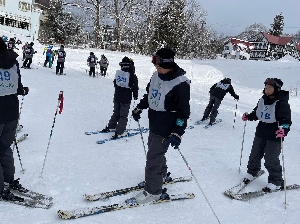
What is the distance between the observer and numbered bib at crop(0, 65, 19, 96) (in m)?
3.39

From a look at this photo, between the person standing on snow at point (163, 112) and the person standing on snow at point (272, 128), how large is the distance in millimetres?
1663

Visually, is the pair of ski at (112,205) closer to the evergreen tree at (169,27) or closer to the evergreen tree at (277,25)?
the evergreen tree at (169,27)

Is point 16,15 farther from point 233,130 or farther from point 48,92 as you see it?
point 233,130

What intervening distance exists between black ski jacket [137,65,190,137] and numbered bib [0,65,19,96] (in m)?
1.70

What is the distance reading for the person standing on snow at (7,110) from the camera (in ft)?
11.0

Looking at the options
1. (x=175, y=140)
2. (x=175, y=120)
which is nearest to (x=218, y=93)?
(x=175, y=120)

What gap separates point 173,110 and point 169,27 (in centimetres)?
3400

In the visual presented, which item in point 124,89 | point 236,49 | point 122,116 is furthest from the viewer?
point 236,49

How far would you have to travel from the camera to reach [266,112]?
178 inches

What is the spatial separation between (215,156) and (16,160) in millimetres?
3871

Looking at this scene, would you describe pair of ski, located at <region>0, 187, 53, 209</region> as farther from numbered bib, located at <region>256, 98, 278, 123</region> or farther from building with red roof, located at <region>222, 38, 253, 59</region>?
building with red roof, located at <region>222, 38, 253, 59</region>

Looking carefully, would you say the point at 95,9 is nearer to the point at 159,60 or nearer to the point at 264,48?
the point at 159,60

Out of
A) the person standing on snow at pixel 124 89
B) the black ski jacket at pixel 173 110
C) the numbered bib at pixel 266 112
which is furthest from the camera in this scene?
the person standing on snow at pixel 124 89

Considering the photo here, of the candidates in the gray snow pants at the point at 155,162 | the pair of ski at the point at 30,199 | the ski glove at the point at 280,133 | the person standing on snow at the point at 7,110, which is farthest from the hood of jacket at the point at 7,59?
the ski glove at the point at 280,133
